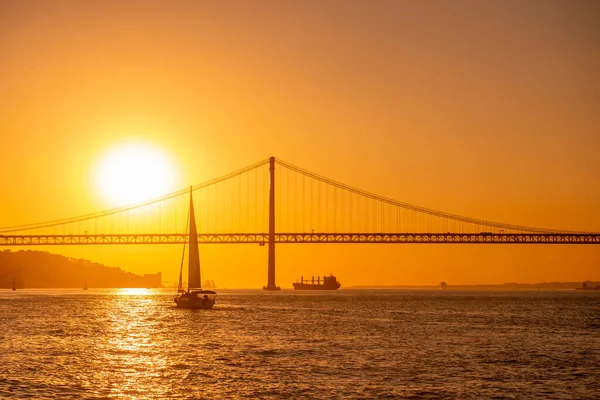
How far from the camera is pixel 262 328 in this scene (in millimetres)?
58094

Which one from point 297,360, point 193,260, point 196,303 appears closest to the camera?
point 297,360

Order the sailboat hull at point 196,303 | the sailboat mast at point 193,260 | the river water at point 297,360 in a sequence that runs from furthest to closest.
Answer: the sailboat hull at point 196,303 < the sailboat mast at point 193,260 < the river water at point 297,360

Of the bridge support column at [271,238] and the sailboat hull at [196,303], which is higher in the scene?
the bridge support column at [271,238]

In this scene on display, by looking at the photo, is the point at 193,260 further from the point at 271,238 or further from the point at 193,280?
the point at 271,238

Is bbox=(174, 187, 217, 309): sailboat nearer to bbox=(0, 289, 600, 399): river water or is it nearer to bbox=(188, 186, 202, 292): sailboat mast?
bbox=(188, 186, 202, 292): sailboat mast

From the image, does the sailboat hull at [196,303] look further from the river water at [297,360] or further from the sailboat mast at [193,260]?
the river water at [297,360]

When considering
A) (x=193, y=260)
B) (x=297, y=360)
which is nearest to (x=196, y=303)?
(x=193, y=260)

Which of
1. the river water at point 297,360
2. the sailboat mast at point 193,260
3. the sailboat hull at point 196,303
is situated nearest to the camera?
the river water at point 297,360

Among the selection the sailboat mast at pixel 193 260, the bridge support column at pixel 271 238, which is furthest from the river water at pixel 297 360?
the bridge support column at pixel 271 238

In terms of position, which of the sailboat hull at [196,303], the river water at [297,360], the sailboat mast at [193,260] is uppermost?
the sailboat mast at [193,260]

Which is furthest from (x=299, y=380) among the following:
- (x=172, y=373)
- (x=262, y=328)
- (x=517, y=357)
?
(x=262, y=328)

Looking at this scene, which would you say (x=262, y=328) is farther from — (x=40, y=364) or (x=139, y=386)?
(x=139, y=386)

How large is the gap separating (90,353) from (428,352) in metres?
15.9

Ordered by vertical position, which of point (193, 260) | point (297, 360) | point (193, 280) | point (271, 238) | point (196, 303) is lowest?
point (297, 360)
